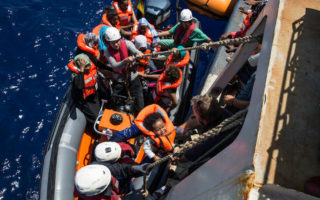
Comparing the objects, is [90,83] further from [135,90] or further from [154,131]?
[154,131]

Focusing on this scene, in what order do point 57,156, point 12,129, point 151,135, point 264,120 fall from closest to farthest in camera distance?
point 264,120
point 151,135
point 57,156
point 12,129

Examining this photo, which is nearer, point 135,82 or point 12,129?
point 135,82

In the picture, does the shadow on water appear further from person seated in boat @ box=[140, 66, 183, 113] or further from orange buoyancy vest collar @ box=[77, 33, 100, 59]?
orange buoyancy vest collar @ box=[77, 33, 100, 59]

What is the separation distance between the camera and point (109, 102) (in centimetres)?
416

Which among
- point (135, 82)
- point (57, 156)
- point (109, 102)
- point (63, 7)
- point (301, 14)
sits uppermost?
point (63, 7)

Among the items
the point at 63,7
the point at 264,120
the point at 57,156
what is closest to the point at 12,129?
the point at 57,156

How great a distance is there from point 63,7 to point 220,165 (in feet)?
23.2

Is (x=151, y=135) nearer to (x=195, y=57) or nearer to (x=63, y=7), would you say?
(x=195, y=57)

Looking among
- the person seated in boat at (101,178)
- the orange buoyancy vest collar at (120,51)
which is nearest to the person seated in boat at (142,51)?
the orange buoyancy vest collar at (120,51)

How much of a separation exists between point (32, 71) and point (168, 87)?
374 cm

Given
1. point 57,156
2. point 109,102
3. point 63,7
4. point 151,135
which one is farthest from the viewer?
point 63,7

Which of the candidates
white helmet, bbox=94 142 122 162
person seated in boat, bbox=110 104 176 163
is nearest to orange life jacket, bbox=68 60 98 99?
person seated in boat, bbox=110 104 176 163

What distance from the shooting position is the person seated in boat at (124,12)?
521 cm

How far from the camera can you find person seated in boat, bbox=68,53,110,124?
134 inches
